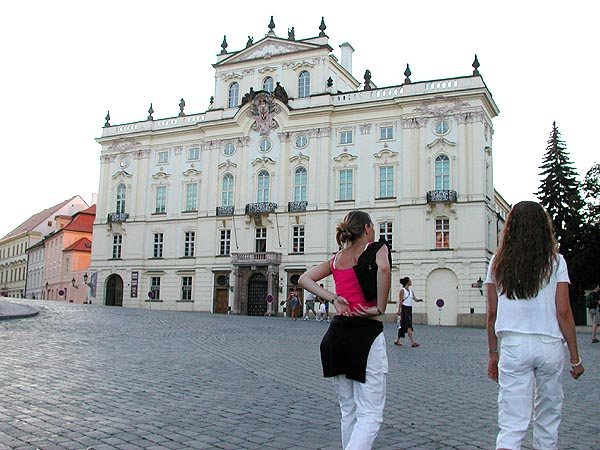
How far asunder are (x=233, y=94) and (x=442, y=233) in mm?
21065

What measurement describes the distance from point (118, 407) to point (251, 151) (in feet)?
148

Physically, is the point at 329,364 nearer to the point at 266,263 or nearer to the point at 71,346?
the point at 71,346

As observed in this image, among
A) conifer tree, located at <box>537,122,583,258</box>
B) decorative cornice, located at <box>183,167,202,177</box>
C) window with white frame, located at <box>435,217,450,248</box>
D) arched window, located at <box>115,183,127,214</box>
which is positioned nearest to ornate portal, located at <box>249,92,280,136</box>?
decorative cornice, located at <box>183,167,202,177</box>

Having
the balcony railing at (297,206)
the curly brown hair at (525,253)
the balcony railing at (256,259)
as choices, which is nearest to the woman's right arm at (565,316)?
the curly brown hair at (525,253)

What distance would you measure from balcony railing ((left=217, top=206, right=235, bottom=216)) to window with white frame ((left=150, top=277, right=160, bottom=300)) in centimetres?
781

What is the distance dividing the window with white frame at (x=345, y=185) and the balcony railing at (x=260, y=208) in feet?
17.0

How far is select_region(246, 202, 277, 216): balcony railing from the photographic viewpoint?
50.2 metres

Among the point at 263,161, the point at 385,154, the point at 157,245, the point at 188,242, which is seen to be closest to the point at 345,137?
the point at 385,154

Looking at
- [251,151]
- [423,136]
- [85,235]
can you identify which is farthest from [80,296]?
[423,136]

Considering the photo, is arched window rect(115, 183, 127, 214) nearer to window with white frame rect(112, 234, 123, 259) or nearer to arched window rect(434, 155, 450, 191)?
window with white frame rect(112, 234, 123, 259)

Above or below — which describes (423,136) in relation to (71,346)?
above

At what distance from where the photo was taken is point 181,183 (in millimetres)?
54906

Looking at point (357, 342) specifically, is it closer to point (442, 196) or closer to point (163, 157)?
point (442, 196)

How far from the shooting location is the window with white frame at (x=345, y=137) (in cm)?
4912
